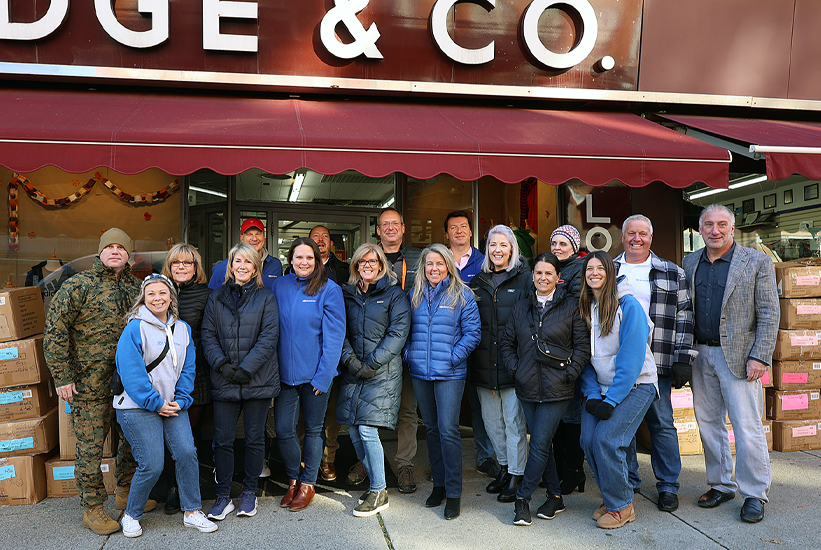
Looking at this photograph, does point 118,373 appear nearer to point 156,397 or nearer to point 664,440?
point 156,397

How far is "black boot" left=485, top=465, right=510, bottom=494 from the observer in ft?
14.4

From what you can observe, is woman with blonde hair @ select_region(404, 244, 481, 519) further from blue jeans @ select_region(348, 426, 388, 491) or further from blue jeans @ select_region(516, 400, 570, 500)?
blue jeans @ select_region(516, 400, 570, 500)

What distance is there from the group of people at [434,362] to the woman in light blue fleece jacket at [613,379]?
12mm

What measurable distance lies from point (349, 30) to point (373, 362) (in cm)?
355

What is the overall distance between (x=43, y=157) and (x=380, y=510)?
348 cm

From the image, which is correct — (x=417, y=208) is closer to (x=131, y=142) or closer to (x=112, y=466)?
(x=131, y=142)

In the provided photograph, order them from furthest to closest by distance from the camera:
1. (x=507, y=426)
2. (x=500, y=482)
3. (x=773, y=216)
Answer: (x=773, y=216), (x=500, y=482), (x=507, y=426)

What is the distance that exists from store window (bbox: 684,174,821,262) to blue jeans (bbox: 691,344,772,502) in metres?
2.96

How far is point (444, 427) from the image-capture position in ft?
13.2

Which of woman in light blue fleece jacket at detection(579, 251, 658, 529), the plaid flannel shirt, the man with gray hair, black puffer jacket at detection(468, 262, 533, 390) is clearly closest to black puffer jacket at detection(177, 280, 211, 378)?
black puffer jacket at detection(468, 262, 533, 390)

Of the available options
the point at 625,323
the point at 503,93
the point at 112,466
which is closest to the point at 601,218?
the point at 503,93

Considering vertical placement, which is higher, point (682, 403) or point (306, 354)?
point (306, 354)

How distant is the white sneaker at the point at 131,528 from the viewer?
367 centimetres

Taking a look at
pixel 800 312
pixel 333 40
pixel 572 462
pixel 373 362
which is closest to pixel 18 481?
pixel 373 362
